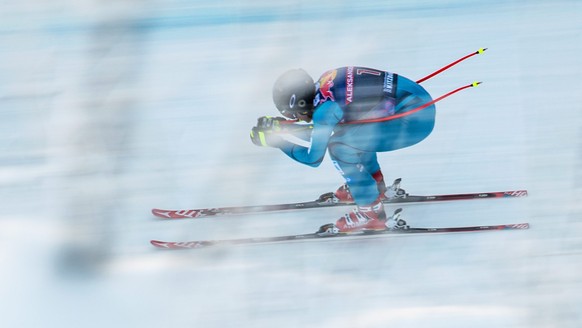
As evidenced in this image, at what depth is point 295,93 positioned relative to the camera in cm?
334

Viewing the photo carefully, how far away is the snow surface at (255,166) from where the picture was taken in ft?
10.2

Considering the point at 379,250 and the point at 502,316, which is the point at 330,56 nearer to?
the point at 379,250

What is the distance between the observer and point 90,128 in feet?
12.4

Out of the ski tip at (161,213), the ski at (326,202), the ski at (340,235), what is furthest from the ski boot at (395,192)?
the ski tip at (161,213)

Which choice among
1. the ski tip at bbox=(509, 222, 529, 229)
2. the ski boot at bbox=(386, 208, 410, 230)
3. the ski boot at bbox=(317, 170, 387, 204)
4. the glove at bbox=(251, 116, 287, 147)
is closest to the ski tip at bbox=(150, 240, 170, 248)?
the glove at bbox=(251, 116, 287, 147)

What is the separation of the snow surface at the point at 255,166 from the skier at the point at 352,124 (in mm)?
138

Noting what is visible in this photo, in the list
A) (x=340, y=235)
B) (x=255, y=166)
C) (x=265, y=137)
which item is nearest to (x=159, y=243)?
(x=255, y=166)

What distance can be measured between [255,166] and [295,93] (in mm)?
361

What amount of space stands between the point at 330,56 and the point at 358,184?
1067 millimetres

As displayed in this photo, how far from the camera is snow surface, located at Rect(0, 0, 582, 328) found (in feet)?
10.2

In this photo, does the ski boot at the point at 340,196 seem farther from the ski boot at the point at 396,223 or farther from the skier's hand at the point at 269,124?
the skier's hand at the point at 269,124

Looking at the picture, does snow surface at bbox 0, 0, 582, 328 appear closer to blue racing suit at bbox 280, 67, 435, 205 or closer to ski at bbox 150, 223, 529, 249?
ski at bbox 150, 223, 529, 249

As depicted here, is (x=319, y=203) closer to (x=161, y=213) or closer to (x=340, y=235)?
(x=340, y=235)

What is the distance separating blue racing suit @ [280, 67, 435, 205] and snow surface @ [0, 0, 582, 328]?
25 cm
